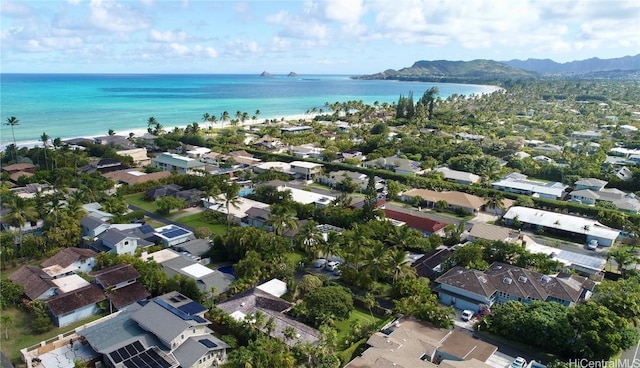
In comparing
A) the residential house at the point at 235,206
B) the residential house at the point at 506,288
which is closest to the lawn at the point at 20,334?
the residential house at the point at 235,206

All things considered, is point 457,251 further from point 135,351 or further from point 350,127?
point 350,127

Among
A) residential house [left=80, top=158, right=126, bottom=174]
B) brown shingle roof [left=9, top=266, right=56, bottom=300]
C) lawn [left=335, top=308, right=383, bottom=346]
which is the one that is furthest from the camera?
residential house [left=80, top=158, right=126, bottom=174]

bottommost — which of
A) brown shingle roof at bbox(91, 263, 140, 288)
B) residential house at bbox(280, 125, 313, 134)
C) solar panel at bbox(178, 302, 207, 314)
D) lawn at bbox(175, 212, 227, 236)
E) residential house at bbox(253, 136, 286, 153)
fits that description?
lawn at bbox(175, 212, 227, 236)

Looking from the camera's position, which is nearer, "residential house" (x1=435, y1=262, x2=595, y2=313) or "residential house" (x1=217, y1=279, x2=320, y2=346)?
"residential house" (x1=217, y1=279, x2=320, y2=346)

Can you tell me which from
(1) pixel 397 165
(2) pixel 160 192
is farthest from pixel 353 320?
(1) pixel 397 165

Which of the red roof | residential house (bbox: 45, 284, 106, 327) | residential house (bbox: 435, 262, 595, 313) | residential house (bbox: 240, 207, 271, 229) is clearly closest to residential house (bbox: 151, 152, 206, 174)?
residential house (bbox: 240, 207, 271, 229)

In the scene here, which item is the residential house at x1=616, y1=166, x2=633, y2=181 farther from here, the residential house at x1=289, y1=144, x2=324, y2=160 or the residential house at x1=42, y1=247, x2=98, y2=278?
the residential house at x1=42, y1=247, x2=98, y2=278
